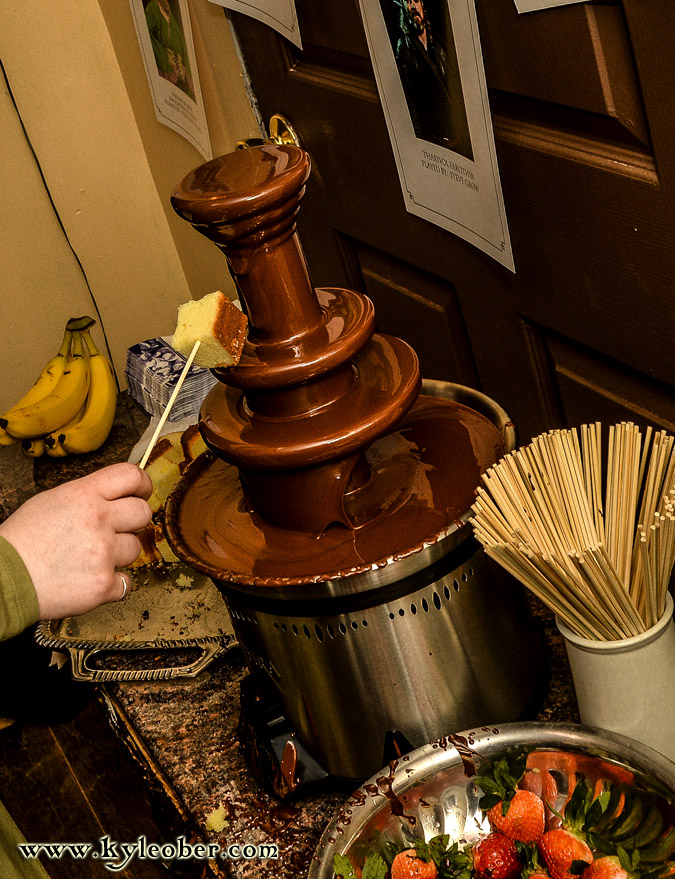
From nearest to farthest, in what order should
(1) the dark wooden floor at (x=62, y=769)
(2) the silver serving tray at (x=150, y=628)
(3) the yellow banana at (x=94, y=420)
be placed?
(2) the silver serving tray at (x=150, y=628), (3) the yellow banana at (x=94, y=420), (1) the dark wooden floor at (x=62, y=769)

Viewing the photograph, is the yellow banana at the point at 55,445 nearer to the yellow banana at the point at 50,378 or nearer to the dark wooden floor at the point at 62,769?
the yellow banana at the point at 50,378

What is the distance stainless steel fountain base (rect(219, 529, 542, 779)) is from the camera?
0.95 metres

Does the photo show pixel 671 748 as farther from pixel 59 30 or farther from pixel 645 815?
pixel 59 30

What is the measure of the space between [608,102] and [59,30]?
1924 mm

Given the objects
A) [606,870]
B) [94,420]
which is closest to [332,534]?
[606,870]

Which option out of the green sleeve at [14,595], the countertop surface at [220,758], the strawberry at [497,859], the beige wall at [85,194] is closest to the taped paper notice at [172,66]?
the beige wall at [85,194]

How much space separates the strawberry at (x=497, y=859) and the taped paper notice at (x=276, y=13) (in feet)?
3.69

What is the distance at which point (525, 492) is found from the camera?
869 millimetres

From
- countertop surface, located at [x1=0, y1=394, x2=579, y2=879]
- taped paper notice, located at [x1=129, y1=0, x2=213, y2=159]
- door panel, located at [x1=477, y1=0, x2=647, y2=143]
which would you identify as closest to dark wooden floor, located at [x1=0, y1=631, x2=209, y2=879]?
countertop surface, located at [x1=0, y1=394, x2=579, y2=879]

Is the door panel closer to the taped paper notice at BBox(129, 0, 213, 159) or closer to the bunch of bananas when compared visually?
the taped paper notice at BBox(129, 0, 213, 159)

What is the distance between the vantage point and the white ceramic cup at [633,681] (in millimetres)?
865

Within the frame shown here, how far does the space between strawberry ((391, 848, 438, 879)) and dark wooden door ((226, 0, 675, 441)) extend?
515 millimetres

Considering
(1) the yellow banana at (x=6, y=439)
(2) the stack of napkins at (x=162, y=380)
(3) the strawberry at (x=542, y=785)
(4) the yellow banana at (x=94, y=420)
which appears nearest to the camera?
(3) the strawberry at (x=542, y=785)

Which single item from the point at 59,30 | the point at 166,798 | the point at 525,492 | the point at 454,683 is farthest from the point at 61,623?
the point at 59,30
